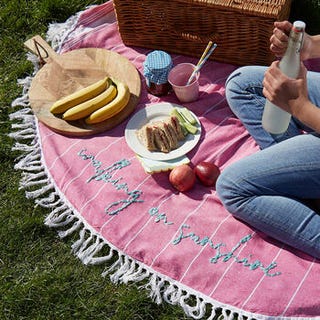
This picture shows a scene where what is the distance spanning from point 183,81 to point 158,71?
0.14 meters

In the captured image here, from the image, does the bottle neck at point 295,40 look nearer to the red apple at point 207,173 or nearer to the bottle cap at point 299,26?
the bottle cap at point 299,26

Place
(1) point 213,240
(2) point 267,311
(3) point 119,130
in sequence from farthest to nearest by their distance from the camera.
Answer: (3) point 119,130
(1) point 213,240
(2) point 267,311

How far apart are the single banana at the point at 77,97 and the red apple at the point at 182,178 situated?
571 millimetres

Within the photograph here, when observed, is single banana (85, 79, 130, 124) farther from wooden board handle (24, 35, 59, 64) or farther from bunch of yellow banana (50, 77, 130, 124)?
wooden board handle (24, 35, 59, 64)

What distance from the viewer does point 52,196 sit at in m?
2.19

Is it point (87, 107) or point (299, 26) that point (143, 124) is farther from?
point (299, 26)

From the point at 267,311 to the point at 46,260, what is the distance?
0.87 metres

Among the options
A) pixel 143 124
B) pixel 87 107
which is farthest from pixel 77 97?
pixel 143 124

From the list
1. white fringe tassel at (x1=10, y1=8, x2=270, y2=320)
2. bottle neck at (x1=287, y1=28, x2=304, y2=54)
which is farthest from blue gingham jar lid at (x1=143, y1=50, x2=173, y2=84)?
bottle neck at (x1=287, y1=28, x2=304, y2=54)

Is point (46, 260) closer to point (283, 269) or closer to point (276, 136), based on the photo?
point (283, 269)

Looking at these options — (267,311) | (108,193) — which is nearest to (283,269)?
(267,311)

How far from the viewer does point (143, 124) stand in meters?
2.33

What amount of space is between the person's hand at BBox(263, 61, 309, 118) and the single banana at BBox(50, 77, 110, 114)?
3.09 ft

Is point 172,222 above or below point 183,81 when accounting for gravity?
below
